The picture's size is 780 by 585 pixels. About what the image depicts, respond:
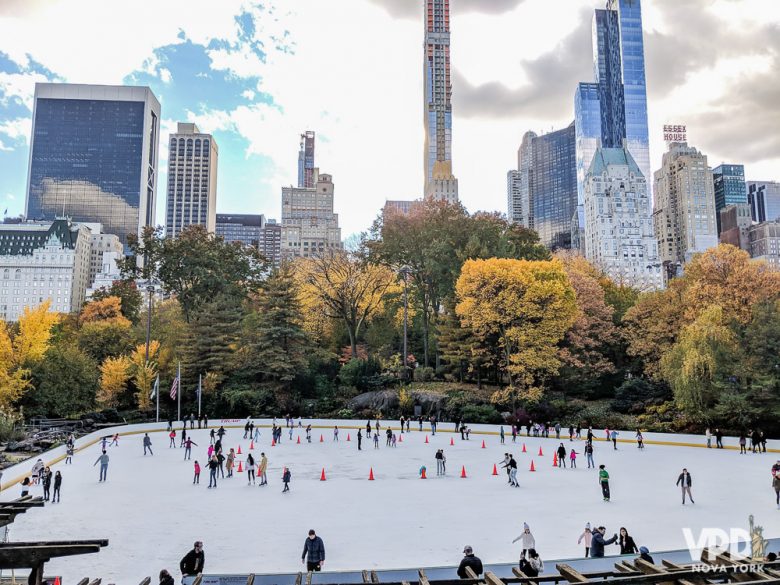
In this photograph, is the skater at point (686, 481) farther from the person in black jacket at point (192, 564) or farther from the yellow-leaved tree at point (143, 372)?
the yellow-leaved tree at point (143, 372)

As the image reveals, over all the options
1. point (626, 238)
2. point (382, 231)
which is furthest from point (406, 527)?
point (626, 238)

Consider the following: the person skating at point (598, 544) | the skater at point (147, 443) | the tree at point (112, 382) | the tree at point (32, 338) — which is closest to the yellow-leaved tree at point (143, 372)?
the tree at point (112, 382)

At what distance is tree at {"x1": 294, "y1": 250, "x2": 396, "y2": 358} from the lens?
Result: 5894 cm

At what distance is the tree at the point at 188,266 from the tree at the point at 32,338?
16.4 metres

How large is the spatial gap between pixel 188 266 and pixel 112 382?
1690 cm

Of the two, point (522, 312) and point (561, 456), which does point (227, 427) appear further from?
point (561, 456)

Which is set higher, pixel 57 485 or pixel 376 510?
pixel 57 485

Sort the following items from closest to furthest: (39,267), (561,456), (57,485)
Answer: (57,485) → (561,456) → (39,267)

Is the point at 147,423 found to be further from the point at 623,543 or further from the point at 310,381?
the point at 623,543

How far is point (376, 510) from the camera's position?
17219 millimetres

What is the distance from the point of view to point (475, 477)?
23.0m

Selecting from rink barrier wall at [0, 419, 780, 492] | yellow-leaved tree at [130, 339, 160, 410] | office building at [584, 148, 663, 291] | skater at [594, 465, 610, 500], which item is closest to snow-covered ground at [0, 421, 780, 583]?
Answer: skater at [594, 465, 610, 500]

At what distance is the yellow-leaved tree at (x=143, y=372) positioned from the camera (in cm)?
4778

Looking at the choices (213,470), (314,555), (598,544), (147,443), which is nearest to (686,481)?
(598,544)
